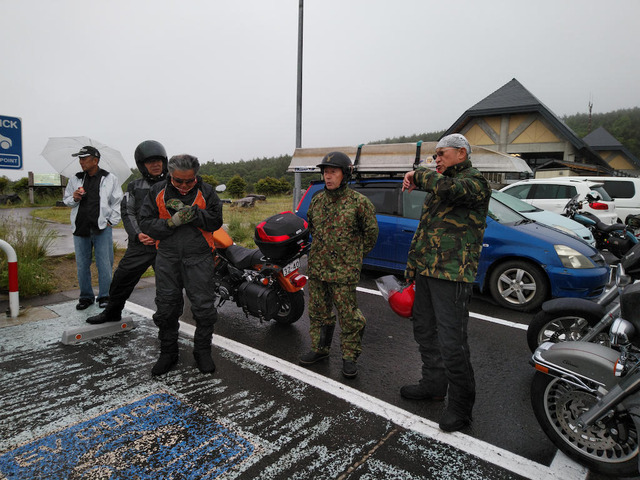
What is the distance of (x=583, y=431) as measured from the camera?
2.25 m

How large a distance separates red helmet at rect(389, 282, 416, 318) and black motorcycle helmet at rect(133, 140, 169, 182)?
8.38 feet

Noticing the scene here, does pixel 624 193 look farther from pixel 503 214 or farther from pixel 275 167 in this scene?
pixel 275 167

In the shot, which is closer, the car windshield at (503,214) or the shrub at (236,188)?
the car windshield at (503,214)

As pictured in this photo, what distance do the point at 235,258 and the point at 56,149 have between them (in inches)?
112

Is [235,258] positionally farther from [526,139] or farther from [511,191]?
[526,139]

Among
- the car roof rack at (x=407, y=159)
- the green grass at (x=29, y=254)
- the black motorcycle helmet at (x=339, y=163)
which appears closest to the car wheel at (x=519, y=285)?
the car roof rack at (x=407, y=159)

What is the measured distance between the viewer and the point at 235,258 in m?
4.27

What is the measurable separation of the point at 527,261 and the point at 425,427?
3.24 m

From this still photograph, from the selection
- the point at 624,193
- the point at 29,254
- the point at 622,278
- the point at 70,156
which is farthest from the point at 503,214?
the point at 624,193

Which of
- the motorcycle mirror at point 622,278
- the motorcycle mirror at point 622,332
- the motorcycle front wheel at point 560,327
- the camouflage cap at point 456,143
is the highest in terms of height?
the camouflage cap at point 456,143

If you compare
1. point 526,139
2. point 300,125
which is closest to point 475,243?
point 300,125

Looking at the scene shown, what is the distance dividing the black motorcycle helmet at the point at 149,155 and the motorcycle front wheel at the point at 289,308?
179cm

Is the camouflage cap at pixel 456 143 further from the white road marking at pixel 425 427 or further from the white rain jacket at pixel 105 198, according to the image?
the white rain jacket at pixel 105 198

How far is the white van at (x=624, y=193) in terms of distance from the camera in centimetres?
1102
